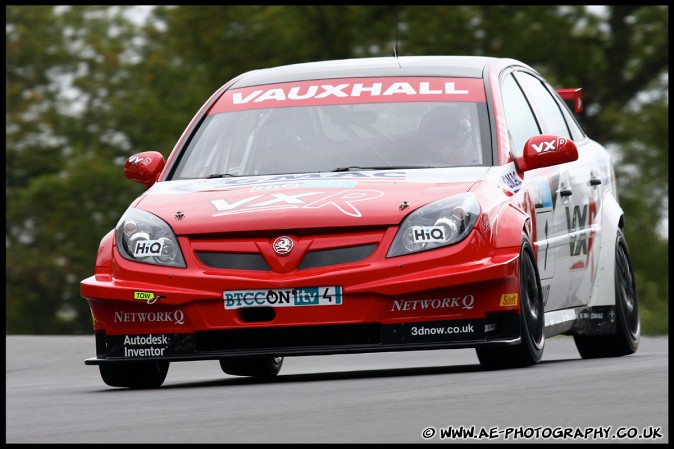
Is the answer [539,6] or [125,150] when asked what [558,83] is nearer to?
[539,6]

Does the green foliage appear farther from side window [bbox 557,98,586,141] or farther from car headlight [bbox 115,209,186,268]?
car headlight [bbox 115,209,186,268]

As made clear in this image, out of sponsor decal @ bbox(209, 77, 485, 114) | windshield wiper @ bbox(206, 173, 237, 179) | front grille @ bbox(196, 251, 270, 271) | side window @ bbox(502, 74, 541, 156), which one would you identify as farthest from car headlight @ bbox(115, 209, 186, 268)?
side window @ bbox(502, 74, 541, 156)

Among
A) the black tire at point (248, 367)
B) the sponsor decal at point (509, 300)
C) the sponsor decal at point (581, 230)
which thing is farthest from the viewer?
the black tire at point (248, 367)

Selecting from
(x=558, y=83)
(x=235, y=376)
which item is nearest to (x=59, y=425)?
(x=235, y=376)

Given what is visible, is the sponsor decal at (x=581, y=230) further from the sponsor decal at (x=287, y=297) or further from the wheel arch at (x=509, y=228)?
the sponsor decal at (x=287, y=297)

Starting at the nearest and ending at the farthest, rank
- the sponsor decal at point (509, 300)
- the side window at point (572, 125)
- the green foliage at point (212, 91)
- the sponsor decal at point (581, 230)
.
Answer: the sponsor decal at point (509, 300) → the sponsor decal at point (581, 230) → the side window at point (572, 125) → the green foliage at point (212, 91)

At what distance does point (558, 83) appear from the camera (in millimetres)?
27844

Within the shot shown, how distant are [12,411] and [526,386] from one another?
2.16 m

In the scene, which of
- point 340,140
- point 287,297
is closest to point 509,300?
point 287,297

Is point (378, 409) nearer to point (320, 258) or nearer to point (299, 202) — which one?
point (320, 258)

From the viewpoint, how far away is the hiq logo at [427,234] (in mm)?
8289

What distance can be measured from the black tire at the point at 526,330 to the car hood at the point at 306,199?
1.63ft

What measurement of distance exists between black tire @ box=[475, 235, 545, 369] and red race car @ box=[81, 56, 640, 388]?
→ 1cm

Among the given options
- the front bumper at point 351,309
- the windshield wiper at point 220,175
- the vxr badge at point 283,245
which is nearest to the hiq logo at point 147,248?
the front bumper at point 351,309
